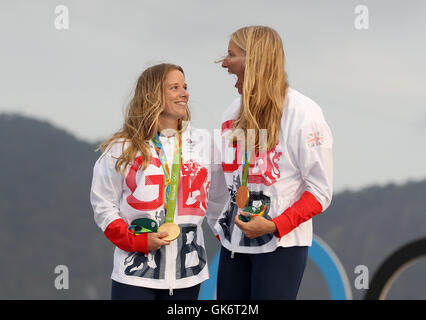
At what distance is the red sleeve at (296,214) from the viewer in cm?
257

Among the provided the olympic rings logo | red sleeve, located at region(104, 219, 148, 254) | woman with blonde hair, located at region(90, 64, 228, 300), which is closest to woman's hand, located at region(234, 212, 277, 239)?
woman with blonde hair, located at region(90, 64, 228, 300)

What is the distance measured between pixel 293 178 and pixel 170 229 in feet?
2.10

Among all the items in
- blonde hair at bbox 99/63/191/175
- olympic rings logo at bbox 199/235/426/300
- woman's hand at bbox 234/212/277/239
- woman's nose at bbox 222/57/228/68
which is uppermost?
woman's nose at bbox 222/57/228/68

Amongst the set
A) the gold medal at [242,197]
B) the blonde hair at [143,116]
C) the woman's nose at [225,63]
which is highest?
the woman's nose at [225,63]

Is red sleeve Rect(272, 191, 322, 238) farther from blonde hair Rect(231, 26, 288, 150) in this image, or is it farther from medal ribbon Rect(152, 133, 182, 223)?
medal ribbon Rect(152, 133, 182, 223)

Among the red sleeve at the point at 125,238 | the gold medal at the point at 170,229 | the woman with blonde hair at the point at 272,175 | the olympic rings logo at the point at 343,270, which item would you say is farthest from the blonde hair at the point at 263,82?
the olympic rings logo at the point at 343,270

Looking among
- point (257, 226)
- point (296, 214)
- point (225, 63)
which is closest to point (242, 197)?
point (257, 226)

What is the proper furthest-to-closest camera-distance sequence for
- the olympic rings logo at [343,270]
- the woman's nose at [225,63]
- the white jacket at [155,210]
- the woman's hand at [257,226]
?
the olympic rings logo at [343,270] < the woman's nose at [225,63] < the white jacket at [155,210] < the woman's hand at [257,226]

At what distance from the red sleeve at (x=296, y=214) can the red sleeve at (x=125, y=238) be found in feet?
2.06

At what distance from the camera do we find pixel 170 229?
8.72 feet

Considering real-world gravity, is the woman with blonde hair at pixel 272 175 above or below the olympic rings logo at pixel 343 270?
above

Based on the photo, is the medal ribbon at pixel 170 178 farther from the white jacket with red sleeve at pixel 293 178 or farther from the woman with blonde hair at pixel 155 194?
the white jacket with red sleeve at pixel 293 178

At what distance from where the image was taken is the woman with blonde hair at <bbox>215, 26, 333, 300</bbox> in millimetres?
2613
